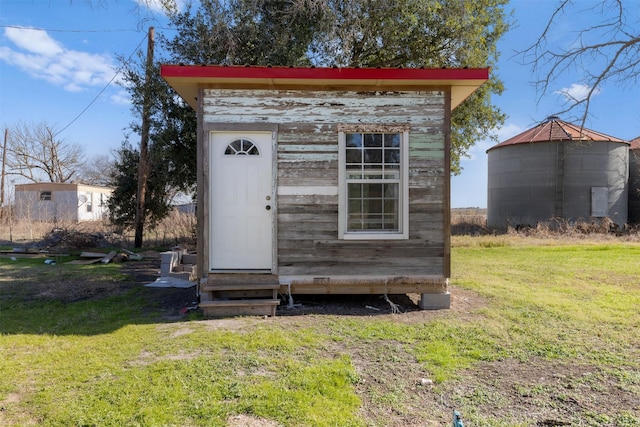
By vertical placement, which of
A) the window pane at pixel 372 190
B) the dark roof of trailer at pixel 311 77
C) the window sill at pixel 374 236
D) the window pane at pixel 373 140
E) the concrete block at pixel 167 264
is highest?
the dark roof of trailer at pixel 311 77

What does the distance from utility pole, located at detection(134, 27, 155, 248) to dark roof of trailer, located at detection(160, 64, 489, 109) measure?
5731 mm

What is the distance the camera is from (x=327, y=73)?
524cm

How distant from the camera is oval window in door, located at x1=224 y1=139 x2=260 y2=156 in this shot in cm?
560

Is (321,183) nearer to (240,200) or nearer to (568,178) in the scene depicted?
(240,200)

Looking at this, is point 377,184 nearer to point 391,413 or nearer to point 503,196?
point 391,413

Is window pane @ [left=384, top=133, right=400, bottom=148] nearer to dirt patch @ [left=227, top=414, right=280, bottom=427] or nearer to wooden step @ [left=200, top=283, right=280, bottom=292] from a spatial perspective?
wooden step @ [left=200, top=283, right=280, bottom=292]

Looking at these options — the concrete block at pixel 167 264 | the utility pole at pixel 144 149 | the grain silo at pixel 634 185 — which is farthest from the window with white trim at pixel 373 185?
the grain silo at pixel 634 185

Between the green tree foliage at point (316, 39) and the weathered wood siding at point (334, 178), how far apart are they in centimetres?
410

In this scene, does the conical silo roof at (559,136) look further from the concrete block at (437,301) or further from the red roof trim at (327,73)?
the concrete block at (437,301)

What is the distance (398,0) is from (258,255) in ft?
23.8

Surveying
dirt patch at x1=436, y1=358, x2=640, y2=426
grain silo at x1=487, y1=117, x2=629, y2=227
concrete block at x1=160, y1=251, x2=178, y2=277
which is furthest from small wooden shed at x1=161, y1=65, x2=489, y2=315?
grain silo at x1=487, y1=117, x2=629, y2=227

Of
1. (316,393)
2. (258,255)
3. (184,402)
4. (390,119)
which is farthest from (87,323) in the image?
(390,119)

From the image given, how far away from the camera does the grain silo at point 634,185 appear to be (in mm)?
19828

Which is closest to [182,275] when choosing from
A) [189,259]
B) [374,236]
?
[189,259]
